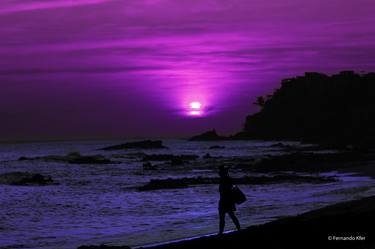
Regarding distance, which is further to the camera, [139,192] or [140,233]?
[139,192]

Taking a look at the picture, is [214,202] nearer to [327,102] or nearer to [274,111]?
[327,102]

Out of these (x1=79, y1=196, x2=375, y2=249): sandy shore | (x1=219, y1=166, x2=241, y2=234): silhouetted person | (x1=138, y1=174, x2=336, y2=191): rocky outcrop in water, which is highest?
(x1=219, y1=166, x2=241, y2=234): silhouetted person

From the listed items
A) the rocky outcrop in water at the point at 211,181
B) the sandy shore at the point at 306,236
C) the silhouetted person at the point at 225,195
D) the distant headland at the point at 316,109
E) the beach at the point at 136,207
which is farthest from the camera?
the distant headland at the point at 316,109

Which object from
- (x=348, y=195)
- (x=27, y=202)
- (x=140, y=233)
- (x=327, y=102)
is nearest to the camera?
(x=140, y=233)

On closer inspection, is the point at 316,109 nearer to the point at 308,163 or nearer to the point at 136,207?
the point at 308,163

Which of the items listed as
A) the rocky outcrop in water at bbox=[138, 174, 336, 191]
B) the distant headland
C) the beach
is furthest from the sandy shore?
the distant headland

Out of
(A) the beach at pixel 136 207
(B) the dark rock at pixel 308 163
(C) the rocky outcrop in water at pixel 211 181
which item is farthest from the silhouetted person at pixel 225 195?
(B) the dark rock at pixel 308 163

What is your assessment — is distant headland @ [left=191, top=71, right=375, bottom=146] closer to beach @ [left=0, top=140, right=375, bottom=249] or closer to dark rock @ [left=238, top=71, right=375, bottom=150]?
dark rock @ [left=238, top=71, right=375, bottom=150]

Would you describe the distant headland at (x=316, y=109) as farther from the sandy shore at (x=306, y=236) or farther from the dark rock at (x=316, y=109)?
the sandy shore at (x=306, y=236)

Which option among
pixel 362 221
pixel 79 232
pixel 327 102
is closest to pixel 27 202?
pixel 79 232

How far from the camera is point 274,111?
168125 mm

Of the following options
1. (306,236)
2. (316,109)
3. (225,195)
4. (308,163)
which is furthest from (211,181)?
(316,109)

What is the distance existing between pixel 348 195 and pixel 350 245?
13.8 m

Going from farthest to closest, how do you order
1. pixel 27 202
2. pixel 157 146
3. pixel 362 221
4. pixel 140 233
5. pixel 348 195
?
pixel 157 146
pixel 27 202
pixel 348 195
pixel 140 233
pixel 362 221
